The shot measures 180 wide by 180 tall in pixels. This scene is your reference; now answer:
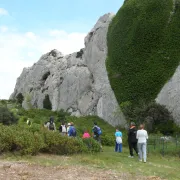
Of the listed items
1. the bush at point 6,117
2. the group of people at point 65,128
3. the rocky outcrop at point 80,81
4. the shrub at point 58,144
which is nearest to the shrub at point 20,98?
the rocky outcrop at point 80,81

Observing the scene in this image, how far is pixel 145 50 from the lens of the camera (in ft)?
122

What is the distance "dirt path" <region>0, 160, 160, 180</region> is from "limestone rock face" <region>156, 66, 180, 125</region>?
23554mm

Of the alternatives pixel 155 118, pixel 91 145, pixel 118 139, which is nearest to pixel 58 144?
pixel 91 145

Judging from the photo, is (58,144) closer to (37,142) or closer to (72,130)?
(37,142)

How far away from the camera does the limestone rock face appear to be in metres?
34.3

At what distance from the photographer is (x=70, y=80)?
48125mm

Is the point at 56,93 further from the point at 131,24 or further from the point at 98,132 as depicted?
the point at 98,132

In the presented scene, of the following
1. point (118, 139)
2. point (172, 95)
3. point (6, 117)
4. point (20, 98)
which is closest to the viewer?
point (118, 139)

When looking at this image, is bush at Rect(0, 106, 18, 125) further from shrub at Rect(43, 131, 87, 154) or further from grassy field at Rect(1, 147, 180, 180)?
grassy field at Rect(1, 147, 180, 180)

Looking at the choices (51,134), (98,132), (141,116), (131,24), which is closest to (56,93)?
(131,24)

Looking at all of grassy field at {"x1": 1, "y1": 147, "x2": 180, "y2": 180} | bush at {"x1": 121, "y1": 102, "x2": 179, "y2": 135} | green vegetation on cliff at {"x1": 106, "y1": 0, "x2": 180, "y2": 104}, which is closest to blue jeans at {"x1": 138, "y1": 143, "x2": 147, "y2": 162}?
grassy field at {"x1": 1, "y1": 147, "x2": 180, "y2": 180}

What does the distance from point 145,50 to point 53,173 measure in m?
27.9

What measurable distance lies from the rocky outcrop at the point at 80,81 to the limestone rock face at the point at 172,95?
467 cm

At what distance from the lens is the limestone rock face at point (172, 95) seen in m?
34.3
